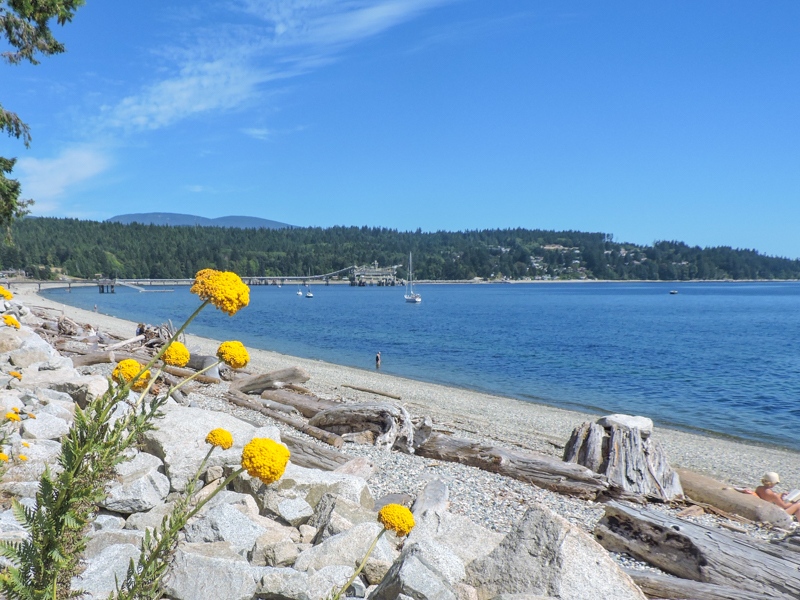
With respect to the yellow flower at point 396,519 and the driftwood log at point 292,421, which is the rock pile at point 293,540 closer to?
the yellow flower at point 396,519

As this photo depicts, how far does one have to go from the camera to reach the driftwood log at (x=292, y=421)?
10.9 metres

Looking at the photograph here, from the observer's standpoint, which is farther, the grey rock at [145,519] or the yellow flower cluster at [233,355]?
the grey rock at [145,519]

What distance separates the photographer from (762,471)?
1426 centimetres

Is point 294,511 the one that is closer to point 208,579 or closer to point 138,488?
point 138,488

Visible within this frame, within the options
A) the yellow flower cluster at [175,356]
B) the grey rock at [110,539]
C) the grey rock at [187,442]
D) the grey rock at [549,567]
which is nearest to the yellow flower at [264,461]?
the yellow flower cluster at [175,356]

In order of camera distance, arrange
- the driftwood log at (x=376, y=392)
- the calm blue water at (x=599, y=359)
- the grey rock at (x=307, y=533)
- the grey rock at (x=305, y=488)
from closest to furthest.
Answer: the grey rock at (x=307, y=533), the grey rock at (x=305, y=488), the driftwood log at (x=376, y=392), the calm blue water at (x=599, y=359)

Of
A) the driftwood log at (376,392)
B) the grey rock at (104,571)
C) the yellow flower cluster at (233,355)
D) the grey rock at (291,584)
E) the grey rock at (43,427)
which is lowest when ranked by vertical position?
the driftwood log at (376,392)

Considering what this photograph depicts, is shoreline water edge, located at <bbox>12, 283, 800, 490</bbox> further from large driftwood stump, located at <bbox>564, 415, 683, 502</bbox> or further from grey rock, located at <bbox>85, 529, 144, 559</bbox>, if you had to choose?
grey rock, located at <bbox>85, 529, 144, 559</bbox>

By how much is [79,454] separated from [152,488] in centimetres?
457

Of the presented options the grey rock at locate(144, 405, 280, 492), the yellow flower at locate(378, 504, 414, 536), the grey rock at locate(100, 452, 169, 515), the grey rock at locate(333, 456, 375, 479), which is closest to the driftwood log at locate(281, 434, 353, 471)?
the grey rock at locate(333, 456, 375, 479)

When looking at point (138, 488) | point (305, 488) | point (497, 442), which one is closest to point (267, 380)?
point (497, 442)

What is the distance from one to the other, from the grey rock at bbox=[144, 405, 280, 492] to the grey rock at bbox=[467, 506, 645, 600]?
11.4 feet

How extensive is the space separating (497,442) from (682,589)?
765 centimetres

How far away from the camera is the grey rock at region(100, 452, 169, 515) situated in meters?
5.83
